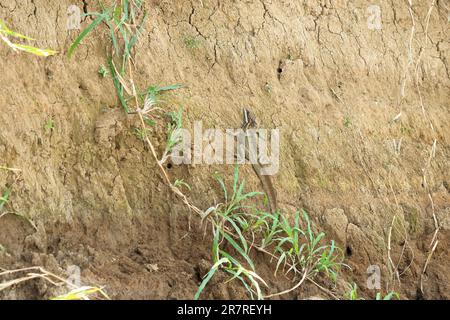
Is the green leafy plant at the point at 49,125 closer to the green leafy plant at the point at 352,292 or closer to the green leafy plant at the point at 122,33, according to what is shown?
the green leafy plant at the point at 122,33

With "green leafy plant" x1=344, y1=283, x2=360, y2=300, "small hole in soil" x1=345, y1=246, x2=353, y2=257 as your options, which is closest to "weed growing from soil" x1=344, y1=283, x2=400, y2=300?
"green leafy plant" x1=344, y1=283, x2=360, y2=300

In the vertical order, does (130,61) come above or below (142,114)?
above

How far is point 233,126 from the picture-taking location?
9.21 feet

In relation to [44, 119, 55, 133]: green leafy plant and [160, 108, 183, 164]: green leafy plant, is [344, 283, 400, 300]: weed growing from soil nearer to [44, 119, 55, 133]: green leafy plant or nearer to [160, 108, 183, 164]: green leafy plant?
[160, 108, 183, 164]: green leafy plant

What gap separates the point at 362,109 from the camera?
9.96ft

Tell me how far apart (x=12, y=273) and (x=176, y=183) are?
71 cm

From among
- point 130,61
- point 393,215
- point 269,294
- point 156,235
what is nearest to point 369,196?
point 393,215

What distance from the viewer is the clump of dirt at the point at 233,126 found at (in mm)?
2525

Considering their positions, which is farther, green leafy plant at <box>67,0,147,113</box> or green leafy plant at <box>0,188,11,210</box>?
green leafy plant at <box>67,0,147,113</box>

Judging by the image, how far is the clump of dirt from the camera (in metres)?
2.53

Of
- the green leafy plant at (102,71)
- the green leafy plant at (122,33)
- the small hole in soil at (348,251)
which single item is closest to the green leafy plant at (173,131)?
the green leafy plant at (122,33)

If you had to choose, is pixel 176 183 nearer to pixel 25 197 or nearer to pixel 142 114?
pixel 142 114

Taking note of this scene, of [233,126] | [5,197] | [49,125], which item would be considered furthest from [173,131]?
[5,197]

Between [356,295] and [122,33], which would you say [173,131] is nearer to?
[122,33]
